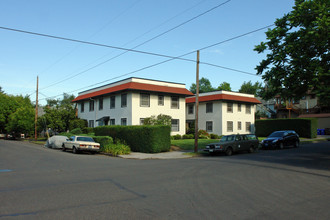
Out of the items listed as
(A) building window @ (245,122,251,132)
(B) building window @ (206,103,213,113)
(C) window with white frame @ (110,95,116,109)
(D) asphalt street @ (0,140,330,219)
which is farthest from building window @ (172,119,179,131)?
(D) asphalt street @ (0,140,330,219)

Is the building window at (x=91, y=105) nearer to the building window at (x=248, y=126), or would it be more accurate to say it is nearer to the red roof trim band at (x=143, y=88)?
the red roof trim band at (x=143, y=88)

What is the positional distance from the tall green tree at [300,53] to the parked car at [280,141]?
372 inches

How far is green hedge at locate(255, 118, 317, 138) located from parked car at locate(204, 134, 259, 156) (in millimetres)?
18655

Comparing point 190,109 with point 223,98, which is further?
point 190,109

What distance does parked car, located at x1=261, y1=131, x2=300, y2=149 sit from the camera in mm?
25312

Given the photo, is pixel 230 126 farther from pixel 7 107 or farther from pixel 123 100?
pixel 7 107

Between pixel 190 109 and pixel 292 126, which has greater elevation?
pixel 190 109

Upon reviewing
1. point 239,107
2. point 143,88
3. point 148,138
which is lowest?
point 148,138

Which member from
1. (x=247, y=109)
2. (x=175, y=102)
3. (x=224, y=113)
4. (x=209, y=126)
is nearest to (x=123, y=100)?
(x=175, y=102)

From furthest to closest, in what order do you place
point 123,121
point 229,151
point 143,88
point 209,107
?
point 209,107, point 123,121, point 143,88, point 229,151

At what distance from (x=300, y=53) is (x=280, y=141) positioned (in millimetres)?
12037

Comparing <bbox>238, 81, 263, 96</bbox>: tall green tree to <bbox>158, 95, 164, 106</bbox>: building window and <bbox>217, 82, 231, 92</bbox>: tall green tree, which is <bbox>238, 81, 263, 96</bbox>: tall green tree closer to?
<bbox>217, 82, 231, 92</bbox>: tall green tree

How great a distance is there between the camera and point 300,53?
1545 cm

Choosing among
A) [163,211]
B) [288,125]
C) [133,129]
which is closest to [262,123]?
[288,125]
